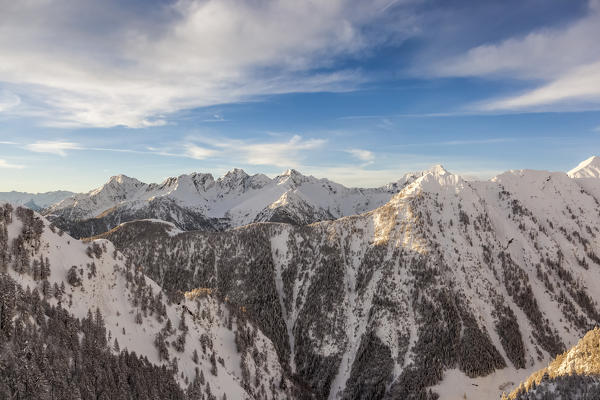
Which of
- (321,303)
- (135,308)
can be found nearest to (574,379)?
(135,308)

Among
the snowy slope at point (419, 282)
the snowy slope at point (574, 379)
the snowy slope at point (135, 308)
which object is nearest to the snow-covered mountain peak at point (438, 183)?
the snowy slope at point (419, 282)

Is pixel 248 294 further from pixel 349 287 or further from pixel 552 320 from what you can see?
pixel 552 320

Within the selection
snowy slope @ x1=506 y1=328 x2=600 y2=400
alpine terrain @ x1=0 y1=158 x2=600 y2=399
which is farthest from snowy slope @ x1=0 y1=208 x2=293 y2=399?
snowy slope @ x1=506 y1=328 x2=600 y2=400

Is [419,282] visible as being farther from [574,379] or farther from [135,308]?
[135,308]

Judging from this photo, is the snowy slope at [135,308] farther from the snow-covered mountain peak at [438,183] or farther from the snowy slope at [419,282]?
the snow-covered mountain peak at [438,183]

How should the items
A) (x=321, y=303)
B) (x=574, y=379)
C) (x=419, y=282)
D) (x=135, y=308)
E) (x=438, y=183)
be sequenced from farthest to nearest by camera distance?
(x=438, y=183) → (x=321, y=303) → (x=419, y=282) → (x=135, y=308) → (x=574, y=379)
